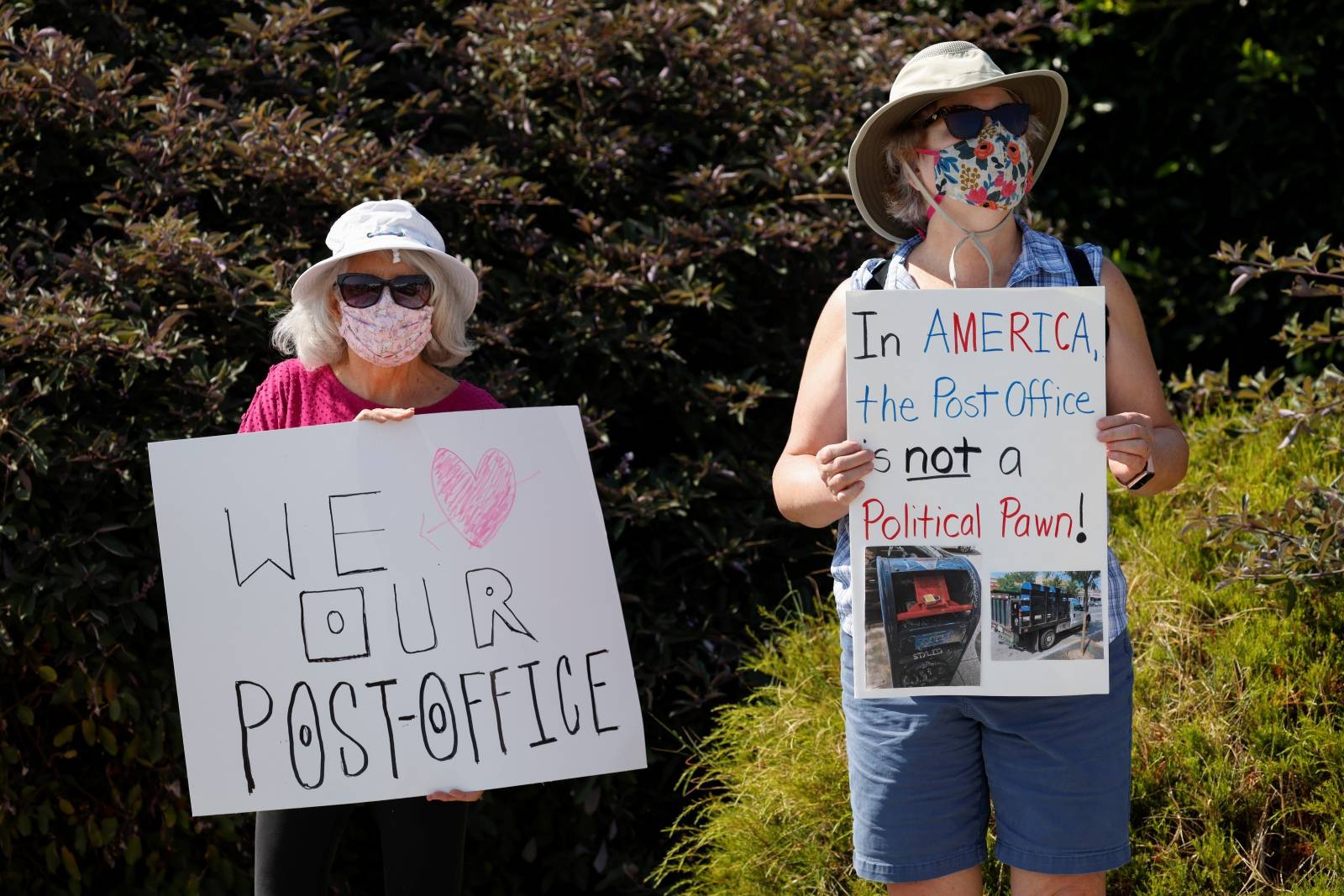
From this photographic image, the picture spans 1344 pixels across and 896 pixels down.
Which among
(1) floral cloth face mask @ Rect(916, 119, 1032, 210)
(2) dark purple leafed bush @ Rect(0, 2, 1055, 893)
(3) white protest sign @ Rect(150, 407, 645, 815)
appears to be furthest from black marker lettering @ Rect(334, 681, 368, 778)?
(1) floral cloth face mask @ Rect(916, 119, 1032, 210)

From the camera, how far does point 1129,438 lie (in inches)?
88.7

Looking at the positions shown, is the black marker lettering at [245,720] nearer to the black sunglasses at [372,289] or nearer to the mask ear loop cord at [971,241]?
the black sunglasses at [372,289]

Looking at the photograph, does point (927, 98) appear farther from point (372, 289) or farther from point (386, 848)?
point (386, 848)

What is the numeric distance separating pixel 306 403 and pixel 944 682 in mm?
1365

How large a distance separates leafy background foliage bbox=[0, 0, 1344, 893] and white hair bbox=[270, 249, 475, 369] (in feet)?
2.49

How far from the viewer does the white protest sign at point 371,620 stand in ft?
8.62

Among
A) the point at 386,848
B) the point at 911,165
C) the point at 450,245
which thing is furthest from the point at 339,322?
the point at 450,245

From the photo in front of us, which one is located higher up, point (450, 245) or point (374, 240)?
point (450, 245)

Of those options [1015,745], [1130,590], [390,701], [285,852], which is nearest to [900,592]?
[1015,745]

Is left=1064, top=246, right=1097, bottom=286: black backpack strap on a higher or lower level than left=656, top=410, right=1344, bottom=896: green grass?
higher

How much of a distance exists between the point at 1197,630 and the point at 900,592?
1.48 metres

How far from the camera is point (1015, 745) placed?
237 centimetres

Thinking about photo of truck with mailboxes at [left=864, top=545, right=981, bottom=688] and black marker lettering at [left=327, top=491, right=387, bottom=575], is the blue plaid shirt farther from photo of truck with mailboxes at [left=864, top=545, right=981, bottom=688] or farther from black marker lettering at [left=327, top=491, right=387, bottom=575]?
black marker lettering at [left=327, top=491, right=387, bottom=575]

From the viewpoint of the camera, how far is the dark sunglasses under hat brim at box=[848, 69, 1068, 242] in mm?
2455
